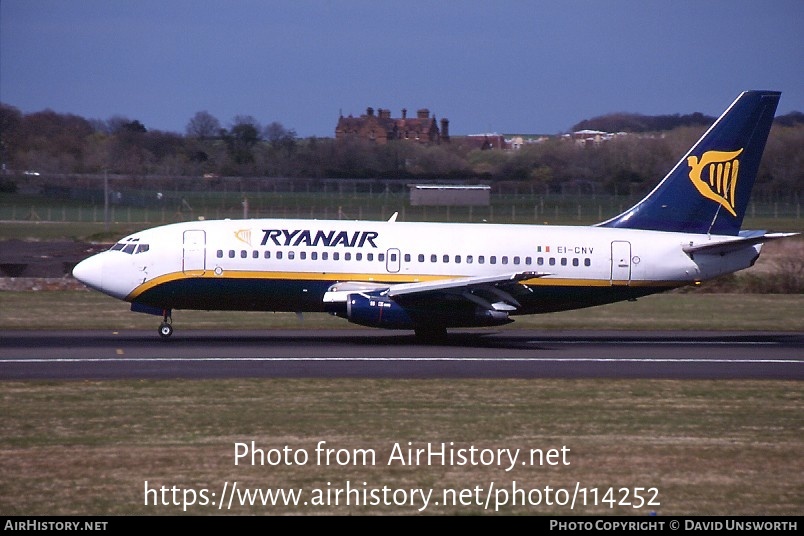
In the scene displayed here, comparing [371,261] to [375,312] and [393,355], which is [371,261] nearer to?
[375,312]

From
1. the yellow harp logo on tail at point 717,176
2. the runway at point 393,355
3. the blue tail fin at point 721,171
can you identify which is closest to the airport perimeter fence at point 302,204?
the runway at point 393,355

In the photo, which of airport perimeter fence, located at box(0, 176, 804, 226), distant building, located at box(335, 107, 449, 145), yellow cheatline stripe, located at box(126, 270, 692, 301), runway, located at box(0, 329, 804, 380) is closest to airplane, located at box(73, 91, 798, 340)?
yellow cheatline stripe, located at box(126, 270, 692, 301)

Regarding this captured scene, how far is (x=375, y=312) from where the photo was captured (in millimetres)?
28156

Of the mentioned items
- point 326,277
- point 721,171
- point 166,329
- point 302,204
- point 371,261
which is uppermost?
point 721,171

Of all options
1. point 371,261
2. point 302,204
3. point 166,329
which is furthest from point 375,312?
point 302,204

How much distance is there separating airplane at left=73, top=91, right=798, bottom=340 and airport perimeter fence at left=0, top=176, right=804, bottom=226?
85.9 ft

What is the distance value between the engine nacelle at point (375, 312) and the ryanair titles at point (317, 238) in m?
1.89

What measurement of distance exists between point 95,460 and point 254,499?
304 cm

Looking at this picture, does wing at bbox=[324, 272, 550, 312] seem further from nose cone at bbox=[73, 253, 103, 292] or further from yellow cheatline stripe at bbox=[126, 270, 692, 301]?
nose cone at bbox=[73, 253, 103, 292]

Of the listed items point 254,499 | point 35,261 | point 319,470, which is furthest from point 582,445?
point 35,261

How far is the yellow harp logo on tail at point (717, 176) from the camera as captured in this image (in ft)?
103

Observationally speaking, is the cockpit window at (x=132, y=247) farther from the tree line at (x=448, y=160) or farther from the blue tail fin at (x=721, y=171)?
the tree line at (x=448, y=160)

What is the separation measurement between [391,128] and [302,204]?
1496 cm

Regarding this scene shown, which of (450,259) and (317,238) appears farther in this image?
(450,259)
